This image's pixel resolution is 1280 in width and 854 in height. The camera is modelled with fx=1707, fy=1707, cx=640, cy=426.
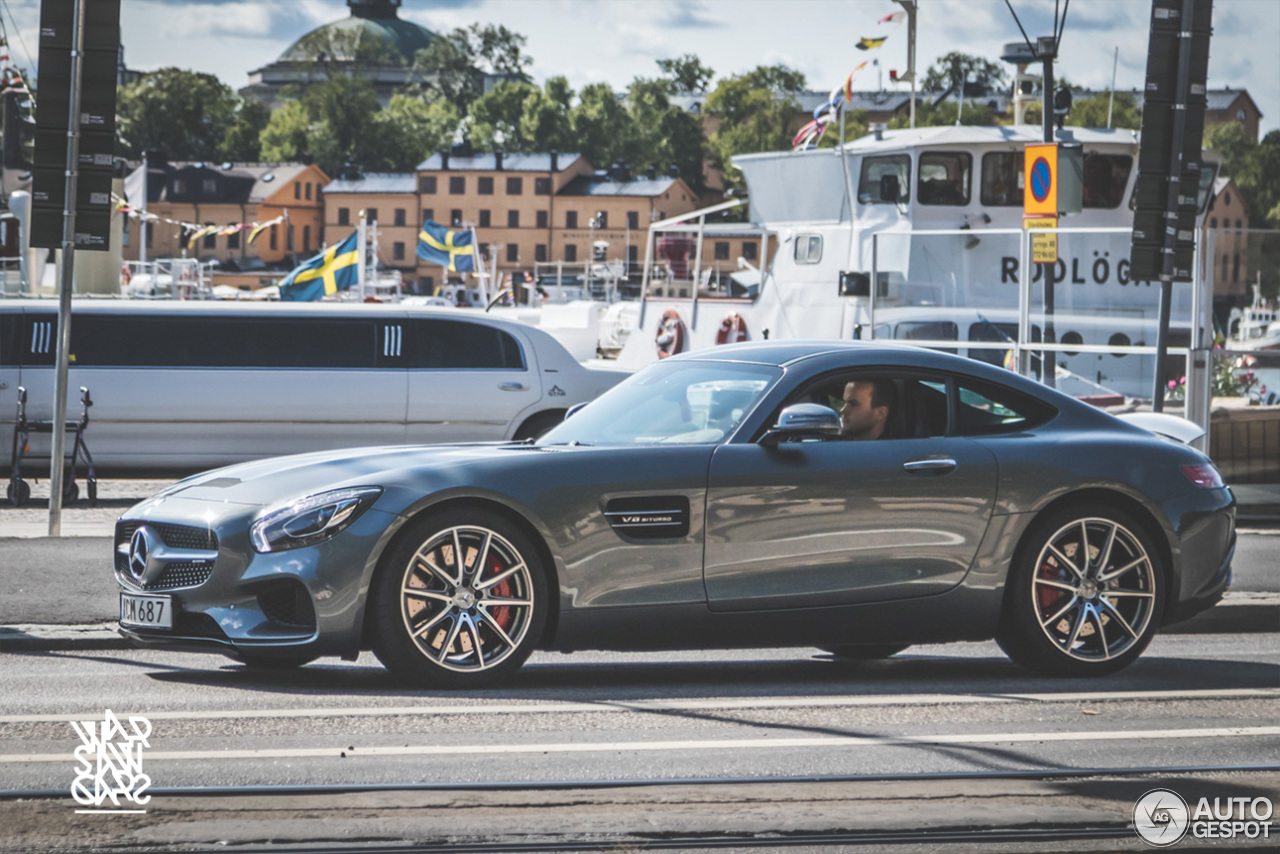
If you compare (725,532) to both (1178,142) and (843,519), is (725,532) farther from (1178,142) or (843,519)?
(1178,142)

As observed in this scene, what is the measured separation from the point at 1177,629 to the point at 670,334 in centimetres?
1624

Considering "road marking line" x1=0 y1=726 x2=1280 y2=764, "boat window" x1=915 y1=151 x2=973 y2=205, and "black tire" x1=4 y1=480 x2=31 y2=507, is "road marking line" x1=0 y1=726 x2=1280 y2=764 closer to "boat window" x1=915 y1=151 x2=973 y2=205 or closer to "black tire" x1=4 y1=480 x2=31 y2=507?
"black tire" x1=4 y1=480 x2=31 y2=507

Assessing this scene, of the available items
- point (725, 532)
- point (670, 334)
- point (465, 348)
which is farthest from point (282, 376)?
point (725, 532)

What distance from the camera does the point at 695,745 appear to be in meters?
5.68

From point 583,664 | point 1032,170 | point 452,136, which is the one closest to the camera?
point 583,664

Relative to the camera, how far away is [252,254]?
138 meters

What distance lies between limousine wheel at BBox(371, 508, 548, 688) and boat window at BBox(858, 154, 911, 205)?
17.2m

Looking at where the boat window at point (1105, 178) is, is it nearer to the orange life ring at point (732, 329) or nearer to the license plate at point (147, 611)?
the orange life ring at point (732, 329)

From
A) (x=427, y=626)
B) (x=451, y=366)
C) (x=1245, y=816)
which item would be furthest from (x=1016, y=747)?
(x=451, y=366)

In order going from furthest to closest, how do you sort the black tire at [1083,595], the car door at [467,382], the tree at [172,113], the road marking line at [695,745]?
the tree at [172,113] → the car door at [467,382] → the black tire at [1083,595] → the road marking line at [695,745]

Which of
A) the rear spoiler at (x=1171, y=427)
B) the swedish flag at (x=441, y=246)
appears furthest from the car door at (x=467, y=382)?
the swedish flag at (x=441, y=246)

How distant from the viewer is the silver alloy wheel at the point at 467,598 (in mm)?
6453

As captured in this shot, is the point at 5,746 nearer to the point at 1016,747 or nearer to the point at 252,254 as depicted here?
the point at 1016,747

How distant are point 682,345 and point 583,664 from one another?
691 inches
